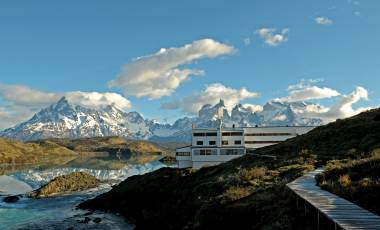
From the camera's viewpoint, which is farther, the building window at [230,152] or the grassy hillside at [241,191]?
the building window at [230,152]

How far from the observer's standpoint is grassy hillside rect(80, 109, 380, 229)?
25016 millimetres

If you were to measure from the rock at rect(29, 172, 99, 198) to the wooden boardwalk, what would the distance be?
3336 inches

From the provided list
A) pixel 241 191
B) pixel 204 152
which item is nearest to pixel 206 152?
pixel 204 152

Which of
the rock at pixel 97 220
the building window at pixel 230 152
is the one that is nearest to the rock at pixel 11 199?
the rock at pixel 97 220

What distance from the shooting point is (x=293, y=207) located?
22672mm

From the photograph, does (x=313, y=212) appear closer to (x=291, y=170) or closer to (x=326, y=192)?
(x=326, y=192)

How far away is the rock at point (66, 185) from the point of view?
320ft

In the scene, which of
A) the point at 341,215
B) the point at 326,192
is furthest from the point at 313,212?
the point at 341,215

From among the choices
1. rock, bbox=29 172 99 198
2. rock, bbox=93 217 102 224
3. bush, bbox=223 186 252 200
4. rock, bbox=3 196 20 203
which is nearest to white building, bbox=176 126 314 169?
rock, bbox=29 172 99 198

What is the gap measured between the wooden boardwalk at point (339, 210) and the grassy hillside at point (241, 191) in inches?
44.1

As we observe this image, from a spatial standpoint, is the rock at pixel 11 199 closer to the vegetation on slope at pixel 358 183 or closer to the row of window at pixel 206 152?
the row of window at pixel 206 152

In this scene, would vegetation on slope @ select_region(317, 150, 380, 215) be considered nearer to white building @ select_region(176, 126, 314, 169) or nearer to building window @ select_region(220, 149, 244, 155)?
white building @ select_region(176, 126, 314, 169)

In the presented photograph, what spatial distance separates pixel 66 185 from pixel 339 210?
99.5m

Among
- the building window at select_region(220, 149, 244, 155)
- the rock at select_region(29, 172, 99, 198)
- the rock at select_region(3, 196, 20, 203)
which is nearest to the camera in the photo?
the rock at select_region(3, 196, 20, 203)
